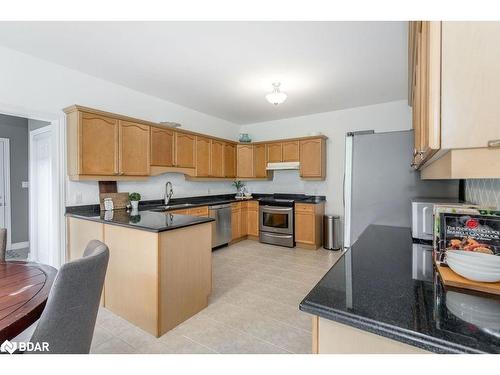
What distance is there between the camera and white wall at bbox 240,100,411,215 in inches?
164

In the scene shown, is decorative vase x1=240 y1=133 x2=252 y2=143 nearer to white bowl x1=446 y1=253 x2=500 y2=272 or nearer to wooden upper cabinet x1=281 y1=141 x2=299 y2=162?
wooden upper cabinet x1=281 y1=141 x2=299 y2=162

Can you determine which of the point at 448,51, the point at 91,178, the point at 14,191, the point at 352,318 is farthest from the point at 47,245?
the point at 448,51

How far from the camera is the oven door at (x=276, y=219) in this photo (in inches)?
179

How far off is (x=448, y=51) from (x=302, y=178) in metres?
4.18

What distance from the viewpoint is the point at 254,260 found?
3824 mm

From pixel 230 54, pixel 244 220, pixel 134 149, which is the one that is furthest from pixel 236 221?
pixel 230 54

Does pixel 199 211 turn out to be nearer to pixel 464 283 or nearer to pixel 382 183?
pixel 382 183

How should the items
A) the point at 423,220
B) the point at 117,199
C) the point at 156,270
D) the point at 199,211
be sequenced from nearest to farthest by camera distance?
the point at 423,220
the point at 156,270
the point at 117,199
the point at 199,211

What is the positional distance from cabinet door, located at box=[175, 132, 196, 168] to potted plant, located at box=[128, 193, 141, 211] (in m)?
0.80

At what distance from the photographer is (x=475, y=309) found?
0.73 m

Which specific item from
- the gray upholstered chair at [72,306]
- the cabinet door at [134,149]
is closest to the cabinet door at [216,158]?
the cabinet door at [134,149]

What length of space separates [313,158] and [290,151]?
513 millimetres

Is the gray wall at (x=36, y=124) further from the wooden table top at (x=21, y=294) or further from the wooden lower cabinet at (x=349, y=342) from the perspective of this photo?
the wooden lower cabinet at (x=349, y=342)

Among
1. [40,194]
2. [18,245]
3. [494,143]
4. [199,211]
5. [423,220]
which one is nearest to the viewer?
[494,143]
